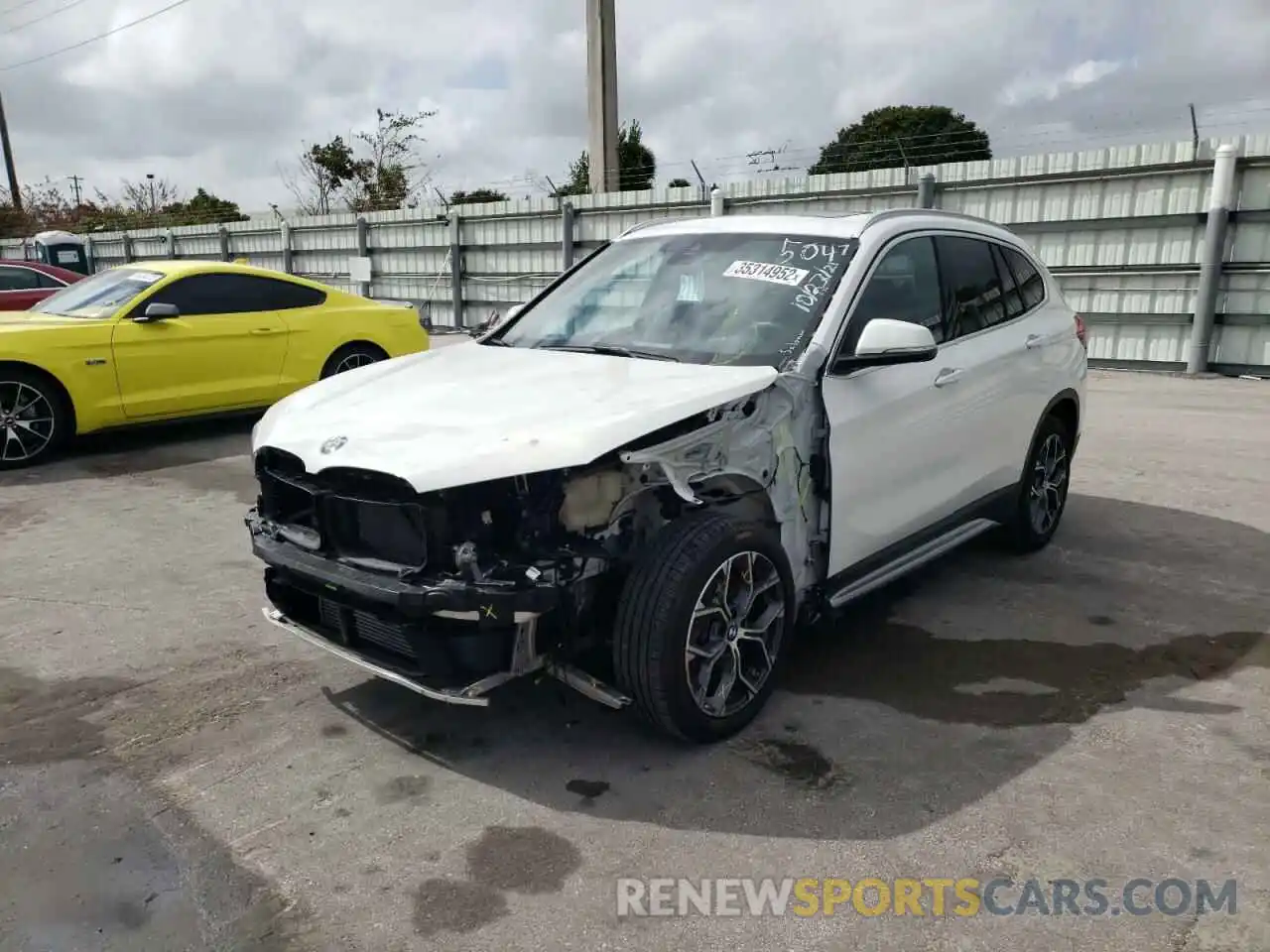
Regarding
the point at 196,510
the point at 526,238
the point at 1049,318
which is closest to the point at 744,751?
the point at 1049,318

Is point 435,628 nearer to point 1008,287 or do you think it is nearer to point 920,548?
point 920,548

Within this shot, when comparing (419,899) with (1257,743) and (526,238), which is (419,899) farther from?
(526,238)

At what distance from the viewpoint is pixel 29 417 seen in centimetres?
753

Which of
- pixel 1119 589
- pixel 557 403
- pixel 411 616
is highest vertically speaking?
pixel 557 403

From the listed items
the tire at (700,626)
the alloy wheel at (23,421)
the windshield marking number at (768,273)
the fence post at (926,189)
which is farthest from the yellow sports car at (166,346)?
the fence post at (926,189)

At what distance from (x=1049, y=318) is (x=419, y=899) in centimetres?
426

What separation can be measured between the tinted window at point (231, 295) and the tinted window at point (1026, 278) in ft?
20.9

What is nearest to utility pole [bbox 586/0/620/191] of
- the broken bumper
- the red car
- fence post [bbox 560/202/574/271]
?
fence post [bbox 560/202/574/271]

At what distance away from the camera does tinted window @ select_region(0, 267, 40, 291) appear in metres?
13.1

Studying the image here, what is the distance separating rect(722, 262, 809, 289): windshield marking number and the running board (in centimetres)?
119

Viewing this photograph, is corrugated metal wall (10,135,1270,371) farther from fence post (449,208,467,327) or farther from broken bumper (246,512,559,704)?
broken bumper (246,512,559,704)

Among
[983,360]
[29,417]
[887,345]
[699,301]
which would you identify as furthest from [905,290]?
[29,417]

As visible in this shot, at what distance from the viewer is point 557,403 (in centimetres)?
317

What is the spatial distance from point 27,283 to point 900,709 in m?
13.8
